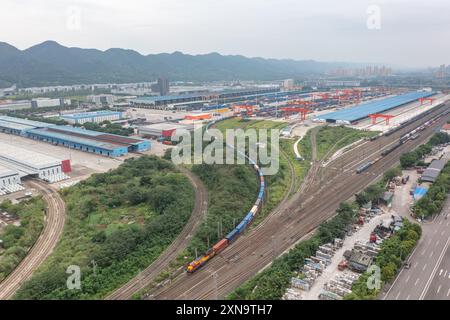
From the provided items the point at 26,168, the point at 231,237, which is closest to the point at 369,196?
the point at 231,237

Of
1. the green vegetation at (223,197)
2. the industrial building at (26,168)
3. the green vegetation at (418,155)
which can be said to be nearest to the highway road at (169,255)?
the green vegetation at (223,197)

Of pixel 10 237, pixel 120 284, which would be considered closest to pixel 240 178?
pixel 120 284

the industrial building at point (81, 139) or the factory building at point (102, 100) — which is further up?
the factory building at point (102, 100)

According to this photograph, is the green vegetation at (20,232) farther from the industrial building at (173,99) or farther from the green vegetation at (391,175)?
the industrial building at (173,99)

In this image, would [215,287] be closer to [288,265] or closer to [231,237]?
[288,265]

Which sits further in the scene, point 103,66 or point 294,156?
point 103,66

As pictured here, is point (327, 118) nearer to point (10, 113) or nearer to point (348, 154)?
point (348, 154)
